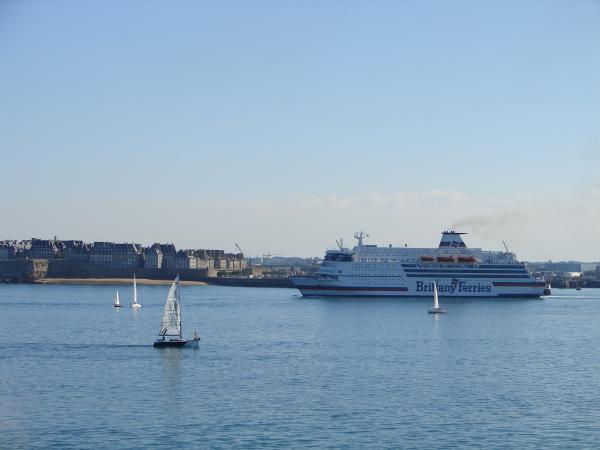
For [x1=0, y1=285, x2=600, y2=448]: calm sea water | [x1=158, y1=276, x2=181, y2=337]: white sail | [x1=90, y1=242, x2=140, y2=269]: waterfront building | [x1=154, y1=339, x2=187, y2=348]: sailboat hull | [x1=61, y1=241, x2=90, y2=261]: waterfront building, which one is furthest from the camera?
[x1=61, y1=241, x2=90, y2=261]: waterfront building

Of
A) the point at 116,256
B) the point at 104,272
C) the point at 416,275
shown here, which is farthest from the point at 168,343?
the point at 116,256

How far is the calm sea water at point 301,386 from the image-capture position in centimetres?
3075

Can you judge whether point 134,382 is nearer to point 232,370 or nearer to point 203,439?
point 232,370

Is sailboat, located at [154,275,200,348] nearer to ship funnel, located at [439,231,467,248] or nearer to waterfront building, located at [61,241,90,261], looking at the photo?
ship funnel, located at [439,231,467,248]

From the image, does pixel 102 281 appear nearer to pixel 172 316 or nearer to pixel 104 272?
pixel 104 272

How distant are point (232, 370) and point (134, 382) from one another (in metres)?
5.39

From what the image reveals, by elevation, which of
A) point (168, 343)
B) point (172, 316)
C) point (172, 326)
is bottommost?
point (168, 343)

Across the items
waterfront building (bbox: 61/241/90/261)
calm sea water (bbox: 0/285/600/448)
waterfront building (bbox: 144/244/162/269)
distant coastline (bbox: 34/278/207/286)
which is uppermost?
waterfront building (bbox: 61/241/90/261)

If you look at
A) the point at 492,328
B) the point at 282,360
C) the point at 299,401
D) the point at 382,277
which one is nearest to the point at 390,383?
the point at 299,401

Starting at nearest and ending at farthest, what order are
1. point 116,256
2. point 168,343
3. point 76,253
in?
point 168,343
point 116,256
point 76,253

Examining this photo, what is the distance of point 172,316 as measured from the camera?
5462 centimetres

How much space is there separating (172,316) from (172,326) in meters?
0.56

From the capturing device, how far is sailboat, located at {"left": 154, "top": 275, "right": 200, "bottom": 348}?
175 feet

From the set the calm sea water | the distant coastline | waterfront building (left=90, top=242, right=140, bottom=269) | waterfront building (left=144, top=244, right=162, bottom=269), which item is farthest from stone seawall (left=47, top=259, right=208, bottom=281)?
the calm sea water
